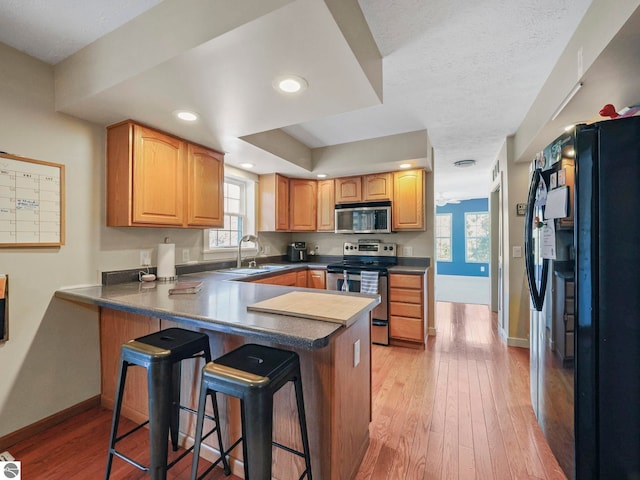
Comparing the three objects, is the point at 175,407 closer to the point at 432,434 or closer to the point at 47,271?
the point at 47,271

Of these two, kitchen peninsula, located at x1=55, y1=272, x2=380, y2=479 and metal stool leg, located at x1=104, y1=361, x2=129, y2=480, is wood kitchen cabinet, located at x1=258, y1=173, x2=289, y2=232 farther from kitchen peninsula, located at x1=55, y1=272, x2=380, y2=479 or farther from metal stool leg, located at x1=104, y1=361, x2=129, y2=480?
metal stool leg, located at x1=104, y1=361, x2=129, y2=480

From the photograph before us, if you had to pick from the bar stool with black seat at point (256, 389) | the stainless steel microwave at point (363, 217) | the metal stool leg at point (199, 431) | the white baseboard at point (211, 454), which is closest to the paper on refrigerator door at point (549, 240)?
the bar stool with black seat at point (256, 389)

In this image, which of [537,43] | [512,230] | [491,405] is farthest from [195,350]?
[512,230]

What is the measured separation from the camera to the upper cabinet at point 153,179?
2.07m

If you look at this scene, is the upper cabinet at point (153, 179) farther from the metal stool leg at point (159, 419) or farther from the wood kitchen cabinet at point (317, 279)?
the wood kitchen cabinet at point (317, 279)

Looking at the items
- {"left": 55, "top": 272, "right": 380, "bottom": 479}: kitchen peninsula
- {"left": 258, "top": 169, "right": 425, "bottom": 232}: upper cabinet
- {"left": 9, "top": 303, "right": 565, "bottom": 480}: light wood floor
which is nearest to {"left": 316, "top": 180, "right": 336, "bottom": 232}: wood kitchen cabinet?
{"left": 258, "top": 169, "right": 425, "bottom": 232}: upper cabinet

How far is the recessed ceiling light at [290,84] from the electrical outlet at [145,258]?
70.1 inches

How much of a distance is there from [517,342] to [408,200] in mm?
2077

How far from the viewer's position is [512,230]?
3324mm

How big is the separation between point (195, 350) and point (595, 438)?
6.09 feet

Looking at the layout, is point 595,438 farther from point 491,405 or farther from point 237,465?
point 237,465

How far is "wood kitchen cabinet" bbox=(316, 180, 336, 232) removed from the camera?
13.5 ft

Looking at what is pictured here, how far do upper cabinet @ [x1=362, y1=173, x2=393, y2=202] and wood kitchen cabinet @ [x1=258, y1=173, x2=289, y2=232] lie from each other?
1.16 m

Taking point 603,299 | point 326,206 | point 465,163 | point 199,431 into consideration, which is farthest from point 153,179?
point 465,163
